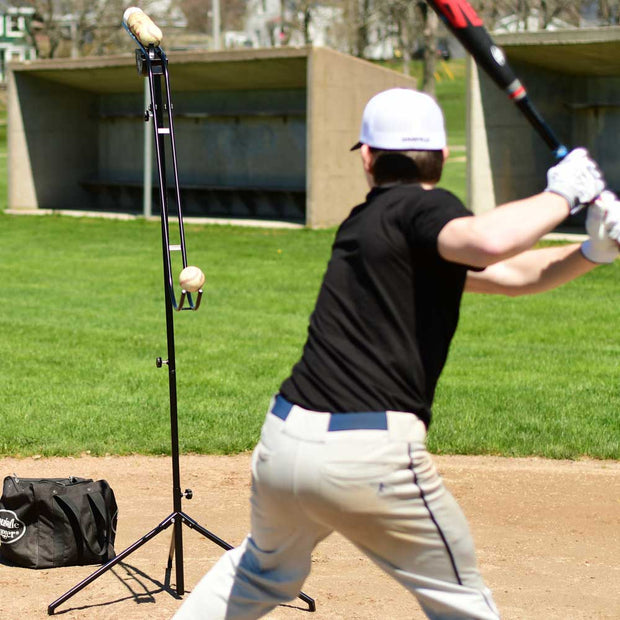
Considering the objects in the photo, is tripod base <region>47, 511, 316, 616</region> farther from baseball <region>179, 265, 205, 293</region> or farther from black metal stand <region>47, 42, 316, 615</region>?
baseball <region>179, 265, 205, 293</region>

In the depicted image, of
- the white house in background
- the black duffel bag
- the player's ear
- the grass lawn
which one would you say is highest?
the white house in background

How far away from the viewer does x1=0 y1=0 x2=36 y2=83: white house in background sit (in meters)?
64.0

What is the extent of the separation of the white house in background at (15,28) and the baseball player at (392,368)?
194 feet

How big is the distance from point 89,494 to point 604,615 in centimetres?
236

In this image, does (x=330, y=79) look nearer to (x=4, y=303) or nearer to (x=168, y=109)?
(x=4, y=303)

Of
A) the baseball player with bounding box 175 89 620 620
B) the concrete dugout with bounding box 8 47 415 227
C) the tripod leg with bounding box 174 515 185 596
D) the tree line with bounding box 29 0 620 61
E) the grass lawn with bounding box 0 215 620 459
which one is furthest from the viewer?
the tree line with bounding box 29 0 620 61

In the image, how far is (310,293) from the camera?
1365 centimetres

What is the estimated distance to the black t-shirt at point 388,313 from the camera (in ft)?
9.25

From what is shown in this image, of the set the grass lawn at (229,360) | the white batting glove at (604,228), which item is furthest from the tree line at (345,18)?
the white batting glove at (604,228)

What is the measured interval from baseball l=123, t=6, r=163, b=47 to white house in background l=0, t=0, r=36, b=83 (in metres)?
57.1

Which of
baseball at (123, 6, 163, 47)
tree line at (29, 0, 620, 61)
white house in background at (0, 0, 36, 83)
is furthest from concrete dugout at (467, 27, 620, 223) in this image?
white house in background at (0, 0, 36, 83)

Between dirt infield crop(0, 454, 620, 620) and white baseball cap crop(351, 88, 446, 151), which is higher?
white baseball cap crop(351, 88, 446, 151)

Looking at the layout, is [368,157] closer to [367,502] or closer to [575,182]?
[575,182]

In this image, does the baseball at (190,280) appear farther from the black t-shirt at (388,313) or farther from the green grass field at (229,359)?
the green grass field at (229,359)
